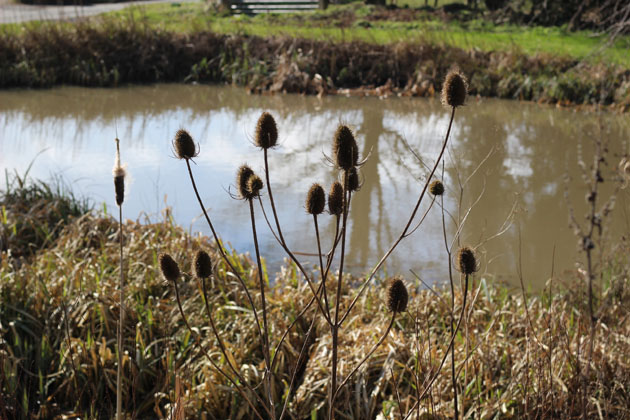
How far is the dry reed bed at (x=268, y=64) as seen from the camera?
13.1 metres

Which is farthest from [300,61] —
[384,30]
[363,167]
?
[363,167]

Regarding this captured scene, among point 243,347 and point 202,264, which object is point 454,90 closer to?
point 202,264

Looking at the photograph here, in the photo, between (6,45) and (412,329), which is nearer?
(412,329)

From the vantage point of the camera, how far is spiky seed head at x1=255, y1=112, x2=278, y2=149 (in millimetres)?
1610

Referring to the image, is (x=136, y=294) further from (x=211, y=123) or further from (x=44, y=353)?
(x=211, y=123)

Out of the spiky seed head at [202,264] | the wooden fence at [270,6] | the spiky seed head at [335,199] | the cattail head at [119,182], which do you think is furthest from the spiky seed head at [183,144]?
the wooden fence at [270,6]

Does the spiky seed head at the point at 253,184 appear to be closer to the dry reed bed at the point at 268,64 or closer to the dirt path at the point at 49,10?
the dry reed bed at the point at 268,64

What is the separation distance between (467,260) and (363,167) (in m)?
6.72

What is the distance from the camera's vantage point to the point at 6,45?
1312 cm

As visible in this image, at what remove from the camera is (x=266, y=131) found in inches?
63.5

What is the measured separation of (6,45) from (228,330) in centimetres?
1114

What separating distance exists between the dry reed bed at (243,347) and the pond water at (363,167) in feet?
1.77

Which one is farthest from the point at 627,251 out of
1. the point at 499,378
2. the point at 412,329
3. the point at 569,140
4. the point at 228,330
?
the point at 569,140

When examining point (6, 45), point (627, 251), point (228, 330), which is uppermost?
point (6, 45)
